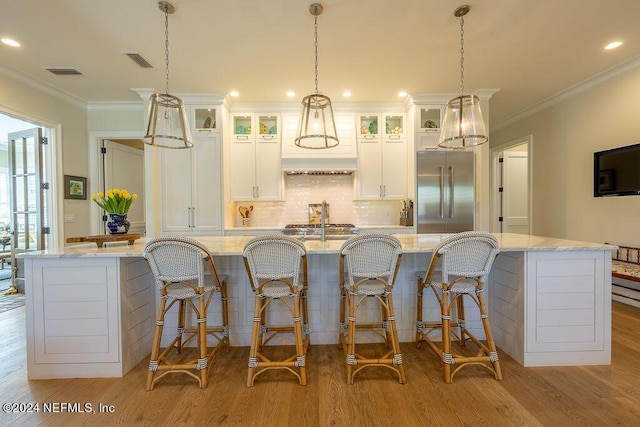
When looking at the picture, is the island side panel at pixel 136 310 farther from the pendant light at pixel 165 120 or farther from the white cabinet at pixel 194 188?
the white cabinet at pixel 194 188

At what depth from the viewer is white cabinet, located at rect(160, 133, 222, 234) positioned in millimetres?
3994

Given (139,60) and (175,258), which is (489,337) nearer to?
(175,258)

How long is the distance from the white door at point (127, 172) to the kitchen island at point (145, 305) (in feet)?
9.47

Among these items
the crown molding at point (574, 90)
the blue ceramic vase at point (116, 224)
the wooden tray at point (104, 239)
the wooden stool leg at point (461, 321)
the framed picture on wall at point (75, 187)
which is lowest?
the wooden stool leg at point (461, 321)

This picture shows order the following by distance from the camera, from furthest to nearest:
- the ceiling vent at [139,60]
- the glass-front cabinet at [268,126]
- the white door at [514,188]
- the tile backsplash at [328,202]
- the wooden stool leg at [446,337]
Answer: the white door at [514,188]
the tile backsplash at [328,202]
the glass-front cabinet at [268,126]
the ceiling vent at [139,60]
the wooden stool leg at [446,337]

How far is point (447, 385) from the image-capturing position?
1910 millimetres

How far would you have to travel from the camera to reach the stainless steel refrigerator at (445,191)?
Result: 3998 mm

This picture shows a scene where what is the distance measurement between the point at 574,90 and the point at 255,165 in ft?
14.8

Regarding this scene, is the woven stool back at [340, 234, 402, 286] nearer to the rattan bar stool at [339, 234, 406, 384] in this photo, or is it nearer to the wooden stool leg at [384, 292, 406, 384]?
the rattan bar stool at [339, 234, 406, 384]

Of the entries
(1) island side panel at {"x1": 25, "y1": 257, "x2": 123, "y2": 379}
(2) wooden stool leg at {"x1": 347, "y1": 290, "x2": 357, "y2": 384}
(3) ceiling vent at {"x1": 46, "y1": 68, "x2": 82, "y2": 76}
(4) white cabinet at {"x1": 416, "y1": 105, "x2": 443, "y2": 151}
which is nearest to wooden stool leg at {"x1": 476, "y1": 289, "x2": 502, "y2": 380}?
(2) wooden stool leg at {"x1": 347, "y1": 290, "x2": 357, "y2": 384}

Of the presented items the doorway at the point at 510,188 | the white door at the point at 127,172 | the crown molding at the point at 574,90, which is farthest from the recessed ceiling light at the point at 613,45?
the white door at the point at 127,172

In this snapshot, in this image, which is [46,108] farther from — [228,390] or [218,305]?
[228,390]

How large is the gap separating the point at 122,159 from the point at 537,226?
6.81 metres

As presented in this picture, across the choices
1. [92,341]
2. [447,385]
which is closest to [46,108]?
[92,341]
